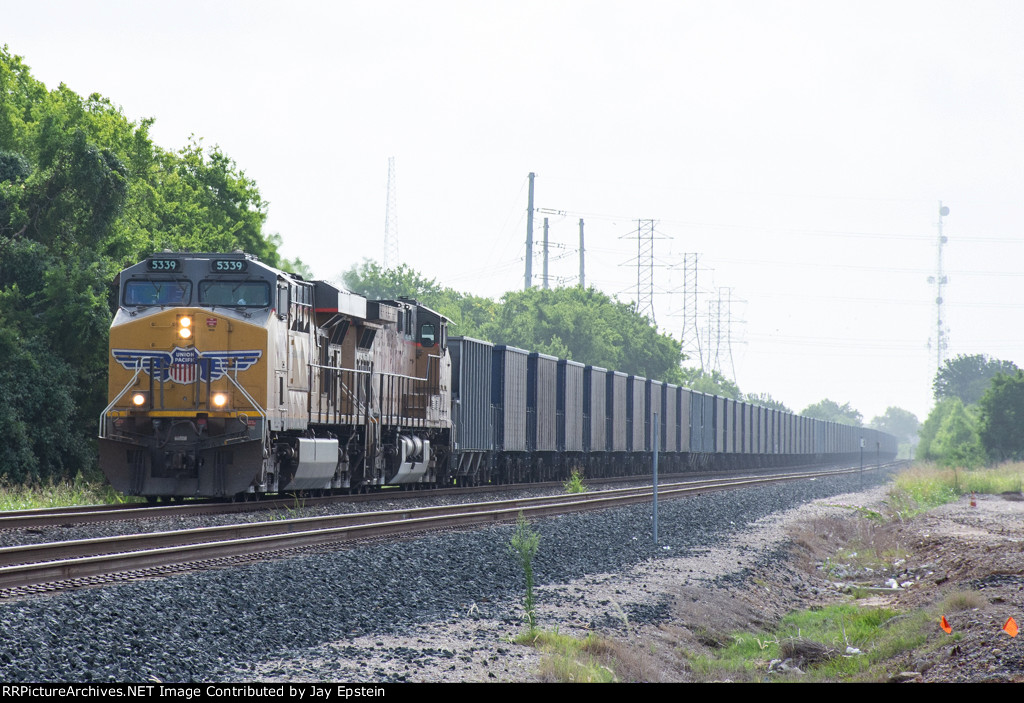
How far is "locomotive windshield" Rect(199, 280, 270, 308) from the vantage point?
16859mm

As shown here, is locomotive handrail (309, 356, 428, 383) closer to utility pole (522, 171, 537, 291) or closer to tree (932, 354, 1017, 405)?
utility pole (522, 171, 537, 291)

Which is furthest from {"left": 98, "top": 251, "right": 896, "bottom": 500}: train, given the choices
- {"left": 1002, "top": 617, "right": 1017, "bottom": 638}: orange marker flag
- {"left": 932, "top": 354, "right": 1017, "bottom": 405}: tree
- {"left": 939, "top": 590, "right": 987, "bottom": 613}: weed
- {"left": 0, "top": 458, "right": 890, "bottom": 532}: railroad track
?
{"left": 932, "top": 354, "right": 1017, "bottom": 405}: tree

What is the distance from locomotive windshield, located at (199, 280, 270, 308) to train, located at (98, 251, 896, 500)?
0.07 feet

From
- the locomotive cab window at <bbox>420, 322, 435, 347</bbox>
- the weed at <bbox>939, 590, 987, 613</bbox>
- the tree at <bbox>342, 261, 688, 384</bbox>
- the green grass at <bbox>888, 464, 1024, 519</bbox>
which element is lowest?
the green grass at <bbox>888, 464, 1024, 519</bbox>

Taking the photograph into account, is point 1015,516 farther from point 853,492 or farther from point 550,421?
point 550,421

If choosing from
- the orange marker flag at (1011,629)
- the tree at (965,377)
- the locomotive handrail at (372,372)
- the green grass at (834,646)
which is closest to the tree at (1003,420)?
the locomotive handrail at (372,372)

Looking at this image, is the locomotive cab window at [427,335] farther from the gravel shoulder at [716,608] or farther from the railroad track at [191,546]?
the gravel shoulder at [716,608]

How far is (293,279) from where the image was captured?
17938 millimetres

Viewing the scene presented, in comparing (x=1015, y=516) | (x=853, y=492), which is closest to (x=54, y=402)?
(x=1015, y=516)

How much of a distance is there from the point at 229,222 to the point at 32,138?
8.00 m

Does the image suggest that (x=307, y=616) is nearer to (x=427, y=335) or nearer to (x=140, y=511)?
(x=140, y=511)

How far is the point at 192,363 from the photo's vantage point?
16.5 m

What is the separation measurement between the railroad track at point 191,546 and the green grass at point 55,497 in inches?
230

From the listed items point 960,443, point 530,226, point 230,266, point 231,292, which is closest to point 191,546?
point 231,292
